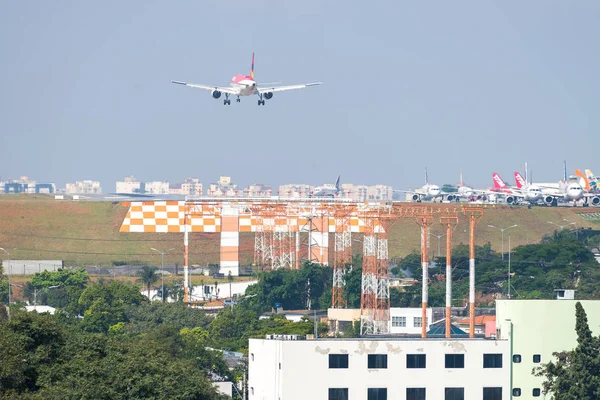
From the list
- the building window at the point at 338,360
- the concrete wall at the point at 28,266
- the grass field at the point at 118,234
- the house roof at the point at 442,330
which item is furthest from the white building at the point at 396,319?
the grass field at the point at 118,234

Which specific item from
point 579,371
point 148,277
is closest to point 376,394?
point 579,371

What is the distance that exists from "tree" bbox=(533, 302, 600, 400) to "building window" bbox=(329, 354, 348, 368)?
794 cm

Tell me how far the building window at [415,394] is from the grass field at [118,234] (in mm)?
87423

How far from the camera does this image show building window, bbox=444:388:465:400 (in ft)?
178

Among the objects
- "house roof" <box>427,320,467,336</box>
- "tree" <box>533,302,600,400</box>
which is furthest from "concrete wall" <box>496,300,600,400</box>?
"house roof" <box>427,320,467,336</box>

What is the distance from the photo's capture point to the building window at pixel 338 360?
53.1m

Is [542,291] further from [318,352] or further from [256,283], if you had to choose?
[318,352]

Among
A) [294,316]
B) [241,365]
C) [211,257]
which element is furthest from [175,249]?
[241,365]

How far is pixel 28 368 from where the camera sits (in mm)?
48594

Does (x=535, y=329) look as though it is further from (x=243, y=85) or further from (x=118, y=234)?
(x=118, y=234)

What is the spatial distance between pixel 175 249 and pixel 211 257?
13.6 feet

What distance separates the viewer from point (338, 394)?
2099 inches

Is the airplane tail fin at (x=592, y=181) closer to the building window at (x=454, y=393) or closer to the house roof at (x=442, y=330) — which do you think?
the house roof at (x=442, y=330)

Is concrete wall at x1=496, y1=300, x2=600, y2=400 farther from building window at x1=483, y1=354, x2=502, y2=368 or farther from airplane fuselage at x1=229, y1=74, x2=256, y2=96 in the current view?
airplane fuselage at x1=229, y1=74, x2=256, y2=96
